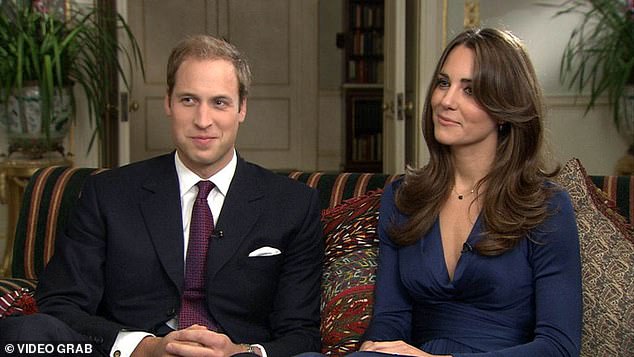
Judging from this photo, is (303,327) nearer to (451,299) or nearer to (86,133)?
(451,299)

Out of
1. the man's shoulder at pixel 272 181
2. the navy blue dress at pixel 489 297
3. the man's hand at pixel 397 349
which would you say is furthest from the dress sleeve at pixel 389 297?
the man's shoulder at pixel 272 181

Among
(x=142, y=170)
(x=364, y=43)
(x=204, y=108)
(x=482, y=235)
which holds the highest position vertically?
(x=364, y=43)

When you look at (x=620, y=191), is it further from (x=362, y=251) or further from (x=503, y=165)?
(x=362, y=251)

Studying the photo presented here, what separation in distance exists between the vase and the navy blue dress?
251 centimetres

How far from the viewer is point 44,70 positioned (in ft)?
12.8

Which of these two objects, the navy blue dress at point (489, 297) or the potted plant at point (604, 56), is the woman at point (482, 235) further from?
the potted plant at point (604, 56)

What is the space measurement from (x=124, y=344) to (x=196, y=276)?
221mm

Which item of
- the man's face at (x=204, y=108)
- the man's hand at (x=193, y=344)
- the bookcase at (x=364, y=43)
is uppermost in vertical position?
the bookcase at (x=364, y=43)

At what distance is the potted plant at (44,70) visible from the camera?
3.91 metres

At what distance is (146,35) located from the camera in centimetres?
727

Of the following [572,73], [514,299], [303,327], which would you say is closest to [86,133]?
[572,73]

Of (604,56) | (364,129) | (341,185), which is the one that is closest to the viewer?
(341,185)

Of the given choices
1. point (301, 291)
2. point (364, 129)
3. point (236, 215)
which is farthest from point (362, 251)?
point (364, 129)

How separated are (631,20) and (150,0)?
422 cm
